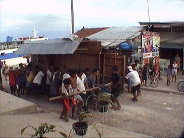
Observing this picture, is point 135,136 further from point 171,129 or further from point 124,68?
point 124,68

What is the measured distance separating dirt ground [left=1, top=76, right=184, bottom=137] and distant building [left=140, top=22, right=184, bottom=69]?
19.8 feet

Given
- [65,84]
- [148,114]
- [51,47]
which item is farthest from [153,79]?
[65,84]

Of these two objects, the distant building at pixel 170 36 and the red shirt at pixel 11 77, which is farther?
the distant building at pixel 170 36

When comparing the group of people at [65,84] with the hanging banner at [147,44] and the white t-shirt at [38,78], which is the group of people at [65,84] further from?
the hanging banner at [147,44]

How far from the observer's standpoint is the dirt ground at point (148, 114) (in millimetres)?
8242

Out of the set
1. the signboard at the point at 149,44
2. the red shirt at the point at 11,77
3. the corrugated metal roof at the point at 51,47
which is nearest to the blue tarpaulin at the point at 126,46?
the signboard at the point at 149,44

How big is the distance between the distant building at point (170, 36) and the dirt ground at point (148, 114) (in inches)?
238

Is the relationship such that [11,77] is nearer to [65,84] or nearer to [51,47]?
[51,47]

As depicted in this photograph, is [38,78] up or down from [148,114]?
up

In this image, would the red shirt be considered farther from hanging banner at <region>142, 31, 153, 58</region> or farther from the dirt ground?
hanging banner at <region>142, 31, 153, 58</region>

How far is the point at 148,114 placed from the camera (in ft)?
31.7

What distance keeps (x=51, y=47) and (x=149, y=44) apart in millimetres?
5848

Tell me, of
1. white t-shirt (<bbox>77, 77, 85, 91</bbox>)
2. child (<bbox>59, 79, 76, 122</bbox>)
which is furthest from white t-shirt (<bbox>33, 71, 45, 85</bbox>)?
child (<bbox>59, 79, 76, 122</bbox>)

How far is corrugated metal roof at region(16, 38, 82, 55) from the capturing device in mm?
11182
